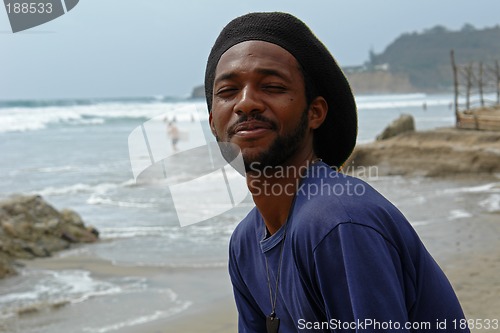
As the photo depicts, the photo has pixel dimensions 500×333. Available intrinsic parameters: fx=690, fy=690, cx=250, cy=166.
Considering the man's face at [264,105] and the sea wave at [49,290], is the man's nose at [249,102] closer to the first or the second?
the man's face at [264,105]

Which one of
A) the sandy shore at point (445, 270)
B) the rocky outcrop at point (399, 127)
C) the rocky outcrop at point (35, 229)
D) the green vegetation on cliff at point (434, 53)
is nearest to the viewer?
the sandy shore at point (445, 270)

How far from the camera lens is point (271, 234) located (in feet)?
5.92

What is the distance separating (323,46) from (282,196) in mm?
419

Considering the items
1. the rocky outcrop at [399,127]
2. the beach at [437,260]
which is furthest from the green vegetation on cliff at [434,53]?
the beach at [437,260]

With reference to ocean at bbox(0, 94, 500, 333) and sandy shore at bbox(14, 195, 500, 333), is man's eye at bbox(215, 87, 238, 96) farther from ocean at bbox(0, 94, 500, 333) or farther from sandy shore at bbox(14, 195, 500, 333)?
sandy shore at bbox(14, 195, 500, 333)

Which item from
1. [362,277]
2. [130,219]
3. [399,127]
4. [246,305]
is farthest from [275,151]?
[399,127]

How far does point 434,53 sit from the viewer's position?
497ft

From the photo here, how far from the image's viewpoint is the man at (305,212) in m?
1.42

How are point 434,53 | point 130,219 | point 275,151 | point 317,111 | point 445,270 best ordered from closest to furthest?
point 275,151, point 317,111, point 445,270, point 130,219, point 434,53

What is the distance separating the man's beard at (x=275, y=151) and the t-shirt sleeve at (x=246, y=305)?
15.3 inches

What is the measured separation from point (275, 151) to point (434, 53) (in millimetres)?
157125

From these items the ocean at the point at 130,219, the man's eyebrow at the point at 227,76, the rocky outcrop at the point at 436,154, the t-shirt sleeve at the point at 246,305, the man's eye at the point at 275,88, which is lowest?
the rocky outcrop at the point at 436,154

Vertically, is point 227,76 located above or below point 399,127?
above

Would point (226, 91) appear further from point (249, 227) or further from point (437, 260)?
point (437, 260)
